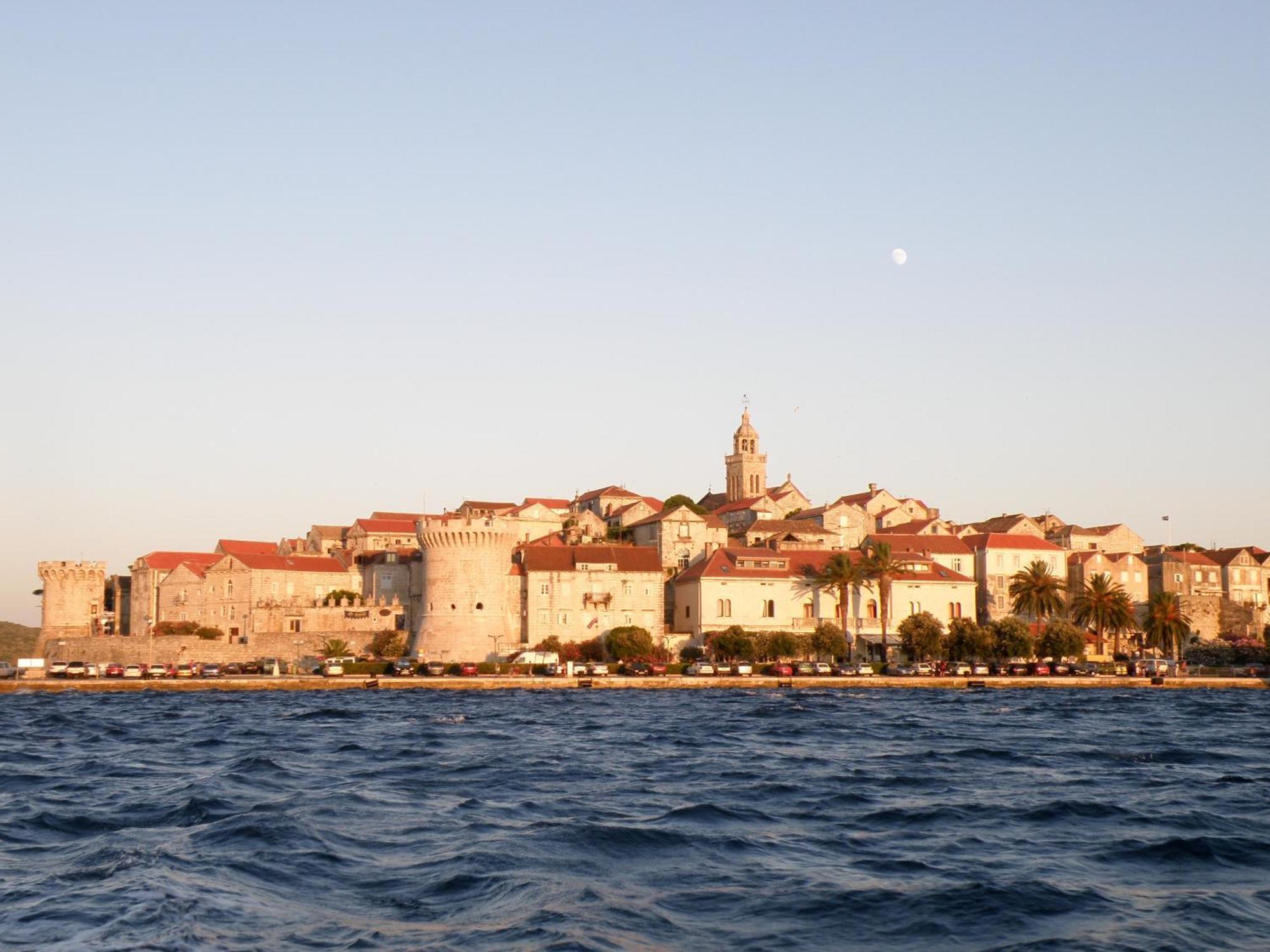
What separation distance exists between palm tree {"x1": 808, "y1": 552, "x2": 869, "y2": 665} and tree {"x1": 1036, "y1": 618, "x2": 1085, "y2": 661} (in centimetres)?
1209

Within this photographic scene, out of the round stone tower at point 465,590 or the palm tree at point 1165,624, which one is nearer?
the round stone tower at point 465,590

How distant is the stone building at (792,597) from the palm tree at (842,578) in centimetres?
32

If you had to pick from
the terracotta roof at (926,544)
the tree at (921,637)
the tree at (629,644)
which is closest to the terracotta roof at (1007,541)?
Result: the terracotta roof at (926,544)

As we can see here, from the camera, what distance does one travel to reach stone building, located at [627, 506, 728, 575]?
104 metres

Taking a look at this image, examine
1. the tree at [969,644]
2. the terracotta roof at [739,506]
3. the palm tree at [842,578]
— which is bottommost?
the tree at [969,644]

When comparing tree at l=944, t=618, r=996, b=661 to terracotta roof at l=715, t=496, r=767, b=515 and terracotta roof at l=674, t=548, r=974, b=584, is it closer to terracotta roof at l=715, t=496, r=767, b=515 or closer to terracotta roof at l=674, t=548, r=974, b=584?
terracotta roof at l=674, t=548, r=974, b=584

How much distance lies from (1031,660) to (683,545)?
2662 centimetres

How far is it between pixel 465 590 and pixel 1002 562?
4189cm

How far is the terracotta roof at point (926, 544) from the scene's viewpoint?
103438 mm

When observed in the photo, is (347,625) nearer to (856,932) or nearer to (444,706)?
(444,706)

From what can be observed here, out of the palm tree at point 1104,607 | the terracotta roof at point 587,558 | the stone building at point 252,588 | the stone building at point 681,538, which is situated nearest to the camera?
the terracotta roof at point 587,558

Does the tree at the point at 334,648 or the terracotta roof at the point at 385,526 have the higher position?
the terracotta roof at the point at 385,526

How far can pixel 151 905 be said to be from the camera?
63.2 feet

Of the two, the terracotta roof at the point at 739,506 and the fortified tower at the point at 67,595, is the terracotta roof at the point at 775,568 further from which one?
the fortified tower at the point at 67,595
